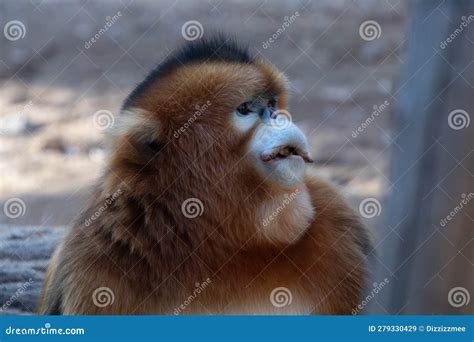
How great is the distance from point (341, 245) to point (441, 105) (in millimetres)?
728

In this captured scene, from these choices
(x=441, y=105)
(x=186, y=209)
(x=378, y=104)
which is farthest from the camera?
(x=378, y=104)

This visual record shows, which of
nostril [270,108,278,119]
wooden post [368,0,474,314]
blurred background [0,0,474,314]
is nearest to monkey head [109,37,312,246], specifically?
nostril [270,108,278,119]

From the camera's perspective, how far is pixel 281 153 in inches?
113

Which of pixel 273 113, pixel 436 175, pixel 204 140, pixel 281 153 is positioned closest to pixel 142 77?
pixel 204 140

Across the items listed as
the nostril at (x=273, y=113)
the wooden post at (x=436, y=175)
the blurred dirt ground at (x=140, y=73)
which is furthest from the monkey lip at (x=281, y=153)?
the wooden post at (x=436, y=175)

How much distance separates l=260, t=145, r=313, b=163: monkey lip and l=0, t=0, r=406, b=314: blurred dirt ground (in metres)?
0.28

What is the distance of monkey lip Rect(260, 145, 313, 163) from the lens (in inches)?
113

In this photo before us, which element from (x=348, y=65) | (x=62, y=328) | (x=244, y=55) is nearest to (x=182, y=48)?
(x=244, y=55)

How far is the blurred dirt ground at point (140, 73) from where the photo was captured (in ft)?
10.4

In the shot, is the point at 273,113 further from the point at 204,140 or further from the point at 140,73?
the point at 140,73

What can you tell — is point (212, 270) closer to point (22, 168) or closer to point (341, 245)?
point (341, 245)

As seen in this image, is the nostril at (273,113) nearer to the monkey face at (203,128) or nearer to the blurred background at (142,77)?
the monkey face at (203,128)

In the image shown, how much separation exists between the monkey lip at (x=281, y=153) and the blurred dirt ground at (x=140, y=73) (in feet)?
0.92

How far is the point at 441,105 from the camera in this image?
2670 millimetres
